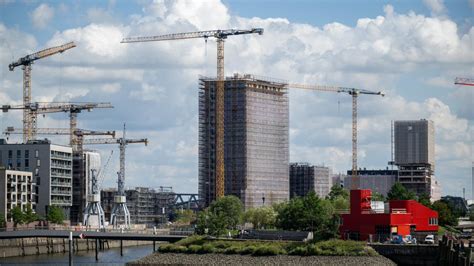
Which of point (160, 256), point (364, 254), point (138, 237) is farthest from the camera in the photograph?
point (138, 237)

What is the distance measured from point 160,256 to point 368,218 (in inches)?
991

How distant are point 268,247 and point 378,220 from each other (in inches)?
577

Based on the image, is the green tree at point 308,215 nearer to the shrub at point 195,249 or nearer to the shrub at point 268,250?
the shrub at point 195,249

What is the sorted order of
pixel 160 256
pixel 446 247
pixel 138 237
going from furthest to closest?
pixel 138 237
pixel 160 256
pixel 446 247

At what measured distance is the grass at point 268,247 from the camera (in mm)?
127812

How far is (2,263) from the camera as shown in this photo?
16000 cm

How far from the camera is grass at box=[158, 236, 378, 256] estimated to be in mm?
127812

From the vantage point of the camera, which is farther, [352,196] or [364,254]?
[352,196]

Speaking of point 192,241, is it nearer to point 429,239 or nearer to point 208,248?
point 208,248

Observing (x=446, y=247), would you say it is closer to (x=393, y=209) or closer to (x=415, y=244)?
(x=415, y=244)

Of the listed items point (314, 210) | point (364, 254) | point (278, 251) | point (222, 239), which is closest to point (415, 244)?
point (364, 254)

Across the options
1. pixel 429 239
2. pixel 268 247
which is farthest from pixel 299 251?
pixel 429 239

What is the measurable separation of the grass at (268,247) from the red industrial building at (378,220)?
766 cm

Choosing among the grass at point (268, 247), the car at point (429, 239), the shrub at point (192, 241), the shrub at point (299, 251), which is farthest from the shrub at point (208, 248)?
the car at point (429, 239)
